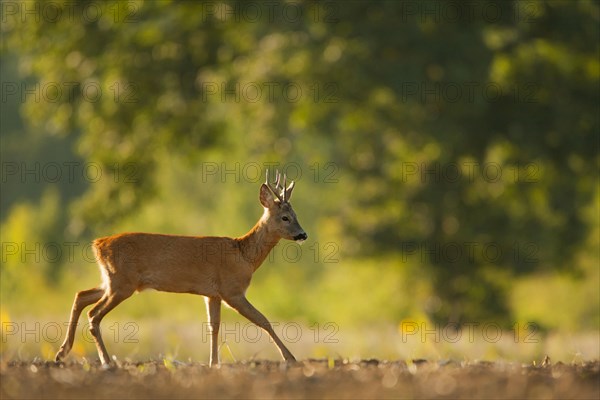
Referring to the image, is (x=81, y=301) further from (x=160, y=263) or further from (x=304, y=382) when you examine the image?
(x=304, y=382)

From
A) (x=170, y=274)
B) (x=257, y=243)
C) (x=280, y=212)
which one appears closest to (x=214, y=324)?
(x=170, y=274)

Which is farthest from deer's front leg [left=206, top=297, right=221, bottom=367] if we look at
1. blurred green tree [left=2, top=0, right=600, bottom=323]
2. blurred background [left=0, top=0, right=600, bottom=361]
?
blurred green tree [left=2, top=0, right=600, bottom=323]

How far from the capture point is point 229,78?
19.5 m

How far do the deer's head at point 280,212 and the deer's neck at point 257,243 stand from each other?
6 centimetres

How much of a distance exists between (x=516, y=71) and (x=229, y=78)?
16.3 feet

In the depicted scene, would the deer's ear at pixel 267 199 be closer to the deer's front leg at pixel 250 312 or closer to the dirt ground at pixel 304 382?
the deer's front leg at pixel 250 312

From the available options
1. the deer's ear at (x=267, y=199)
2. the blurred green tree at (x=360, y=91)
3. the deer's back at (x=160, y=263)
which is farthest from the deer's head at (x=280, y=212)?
the blurred green tree at (x=360, y=91)

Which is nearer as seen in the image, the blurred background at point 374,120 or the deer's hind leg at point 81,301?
the deer's hind leg at point 81,301

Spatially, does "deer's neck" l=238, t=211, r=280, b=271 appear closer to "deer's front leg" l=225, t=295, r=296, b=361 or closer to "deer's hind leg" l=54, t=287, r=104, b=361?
"deer's front leg" l=225, t=295, r=296, b=361

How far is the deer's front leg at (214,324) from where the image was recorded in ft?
30.6

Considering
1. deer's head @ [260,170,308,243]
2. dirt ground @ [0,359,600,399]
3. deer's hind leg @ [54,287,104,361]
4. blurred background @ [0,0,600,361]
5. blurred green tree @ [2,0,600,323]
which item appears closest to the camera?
dirt ground @ [0,359,600,399]

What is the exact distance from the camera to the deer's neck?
10.1 m

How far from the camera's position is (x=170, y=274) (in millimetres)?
9445

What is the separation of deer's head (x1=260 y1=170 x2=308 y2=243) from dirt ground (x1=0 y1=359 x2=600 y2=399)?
7.62ft
